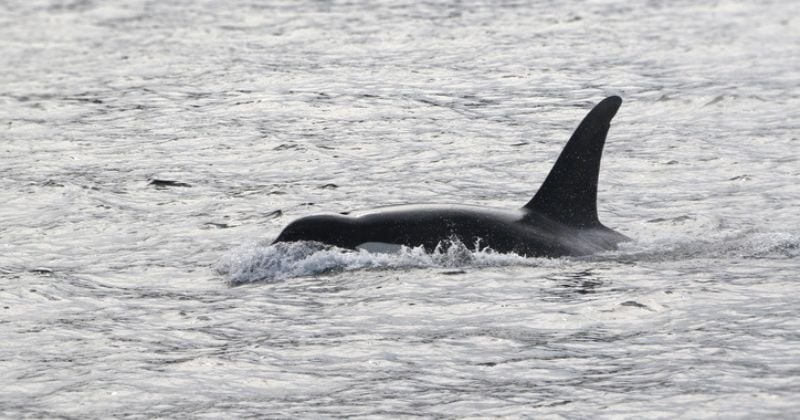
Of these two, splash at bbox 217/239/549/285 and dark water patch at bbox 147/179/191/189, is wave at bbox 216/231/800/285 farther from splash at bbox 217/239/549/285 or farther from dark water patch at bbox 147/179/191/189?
dark water patch at bbox 147/179/191/189

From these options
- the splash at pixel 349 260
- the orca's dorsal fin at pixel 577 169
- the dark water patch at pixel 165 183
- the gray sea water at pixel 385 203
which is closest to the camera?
the gray sea water at pixel 385 203

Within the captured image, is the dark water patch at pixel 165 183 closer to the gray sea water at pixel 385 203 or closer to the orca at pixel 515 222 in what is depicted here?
the gray sea water at pixel 385 203

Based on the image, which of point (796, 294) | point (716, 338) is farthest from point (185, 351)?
point (796, 294)

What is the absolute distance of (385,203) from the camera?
699 inches

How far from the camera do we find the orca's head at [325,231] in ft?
43.6

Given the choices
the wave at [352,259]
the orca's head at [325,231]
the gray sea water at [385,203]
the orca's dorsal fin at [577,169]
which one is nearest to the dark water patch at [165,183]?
the gray sea water at [385,203]

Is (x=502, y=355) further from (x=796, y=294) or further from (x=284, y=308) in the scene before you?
(x=796, y=294)

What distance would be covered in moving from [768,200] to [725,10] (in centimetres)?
2249

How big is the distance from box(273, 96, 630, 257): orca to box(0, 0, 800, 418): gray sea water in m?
0.16

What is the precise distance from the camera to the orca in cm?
1327

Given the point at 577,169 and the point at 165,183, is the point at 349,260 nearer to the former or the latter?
the point at 577,169

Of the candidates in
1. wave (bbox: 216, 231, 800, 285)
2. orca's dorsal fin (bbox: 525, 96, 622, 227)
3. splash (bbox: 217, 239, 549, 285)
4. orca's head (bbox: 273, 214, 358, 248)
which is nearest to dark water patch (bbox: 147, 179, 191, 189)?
wave (bbox: 216, 231, 800, 285)

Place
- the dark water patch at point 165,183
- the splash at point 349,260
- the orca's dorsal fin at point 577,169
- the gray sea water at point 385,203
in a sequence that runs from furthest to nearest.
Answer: the dark water patch at point 165,183 < the orca's dorsal fin at point 577,169 < the splash at point 349,260 < the gray sea water at point 385,203

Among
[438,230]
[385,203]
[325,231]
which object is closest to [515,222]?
[438,230]
